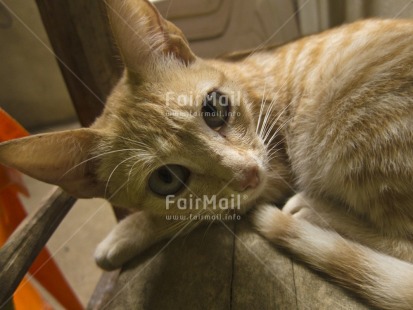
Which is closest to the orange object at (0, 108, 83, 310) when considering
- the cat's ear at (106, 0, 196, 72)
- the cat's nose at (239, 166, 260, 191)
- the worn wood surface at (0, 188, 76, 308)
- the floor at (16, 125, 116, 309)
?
the worn wood surface at (0, 188, 76, 308)

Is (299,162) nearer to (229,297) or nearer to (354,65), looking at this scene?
(354,65)

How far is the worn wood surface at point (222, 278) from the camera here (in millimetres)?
807

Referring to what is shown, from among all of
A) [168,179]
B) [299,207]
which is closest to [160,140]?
[168,179]

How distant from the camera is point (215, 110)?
37.7 inches

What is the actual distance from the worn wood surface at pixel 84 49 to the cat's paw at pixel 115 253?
507 millimetres

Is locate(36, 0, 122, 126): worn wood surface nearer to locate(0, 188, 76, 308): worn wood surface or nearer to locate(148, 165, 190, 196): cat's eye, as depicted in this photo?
locate(0, 188, 76, 308): worn wood surface

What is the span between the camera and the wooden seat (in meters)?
0.82

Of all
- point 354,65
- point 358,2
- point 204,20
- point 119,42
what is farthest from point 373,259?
point 204,20

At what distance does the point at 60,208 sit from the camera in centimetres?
109

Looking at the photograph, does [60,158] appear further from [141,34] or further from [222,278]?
[222,278]

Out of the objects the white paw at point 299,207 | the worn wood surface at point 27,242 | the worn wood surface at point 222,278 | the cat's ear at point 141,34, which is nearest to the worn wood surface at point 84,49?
the cat's ear at point 141,34

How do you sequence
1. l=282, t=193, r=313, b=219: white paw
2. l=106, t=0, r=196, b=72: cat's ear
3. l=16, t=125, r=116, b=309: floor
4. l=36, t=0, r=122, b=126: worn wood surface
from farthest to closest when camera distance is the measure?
l=16, t=125, r=116, b=309: floor
l=36, t=0, r=122, b=126: worn wood surface
l=282, t=193, r=313, b=219: white paw
l=106, t=0, r=196, b=72: cat's ear

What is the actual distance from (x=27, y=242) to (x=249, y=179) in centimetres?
58

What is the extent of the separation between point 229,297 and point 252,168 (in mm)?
305
